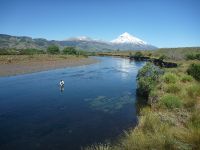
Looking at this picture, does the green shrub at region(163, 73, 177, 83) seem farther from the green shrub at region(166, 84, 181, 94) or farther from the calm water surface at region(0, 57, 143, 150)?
the calm water surface at region(0, 57, 143, 150)

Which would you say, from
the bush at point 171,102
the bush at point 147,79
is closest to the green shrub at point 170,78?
the bush at point 147,79

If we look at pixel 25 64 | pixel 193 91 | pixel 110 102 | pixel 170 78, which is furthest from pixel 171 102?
pixel 25 64

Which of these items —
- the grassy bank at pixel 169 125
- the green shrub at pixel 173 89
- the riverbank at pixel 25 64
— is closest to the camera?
the grassy bank at pixel 169 125

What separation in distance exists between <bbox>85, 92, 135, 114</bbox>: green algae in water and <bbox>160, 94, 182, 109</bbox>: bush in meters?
6.54

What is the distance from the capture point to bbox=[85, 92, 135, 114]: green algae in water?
2667 centimetres

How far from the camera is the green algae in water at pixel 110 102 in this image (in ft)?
87.5

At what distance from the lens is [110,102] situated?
97.0 feet

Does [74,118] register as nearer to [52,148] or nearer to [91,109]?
[91,109]

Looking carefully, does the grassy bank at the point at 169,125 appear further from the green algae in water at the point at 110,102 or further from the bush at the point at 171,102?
the green algae in water at the point at 110,102

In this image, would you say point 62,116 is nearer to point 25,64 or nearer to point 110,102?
point 110,102

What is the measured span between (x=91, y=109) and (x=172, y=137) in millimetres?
16530

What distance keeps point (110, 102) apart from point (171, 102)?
11.0 metres

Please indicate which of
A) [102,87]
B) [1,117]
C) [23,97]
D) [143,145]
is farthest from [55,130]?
[102,87]

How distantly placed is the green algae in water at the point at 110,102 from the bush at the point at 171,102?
6538mm
